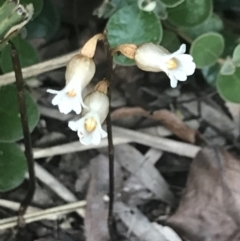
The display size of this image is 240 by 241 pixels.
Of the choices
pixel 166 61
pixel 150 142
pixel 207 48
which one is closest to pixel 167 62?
pixel 166 61

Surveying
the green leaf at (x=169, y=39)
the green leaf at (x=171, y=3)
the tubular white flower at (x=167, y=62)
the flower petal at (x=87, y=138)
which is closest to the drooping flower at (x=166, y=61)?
the tubular white flower at (x=167, y=62)

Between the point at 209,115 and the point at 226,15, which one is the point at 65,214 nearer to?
the point at 209,115

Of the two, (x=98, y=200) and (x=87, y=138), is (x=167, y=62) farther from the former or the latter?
(x=98, y=200)

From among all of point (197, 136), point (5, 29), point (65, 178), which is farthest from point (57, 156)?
point (5, 29)

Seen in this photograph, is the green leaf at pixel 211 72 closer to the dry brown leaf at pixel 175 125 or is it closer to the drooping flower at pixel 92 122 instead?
the dry brown leaf at pixel 175 125

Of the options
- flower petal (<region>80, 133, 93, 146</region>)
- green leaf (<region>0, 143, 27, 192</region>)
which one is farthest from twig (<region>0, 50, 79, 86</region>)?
flower petal (<region>80, 133, 93, 146</region>)

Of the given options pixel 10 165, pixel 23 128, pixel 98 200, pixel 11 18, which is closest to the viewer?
pixel 11 18
